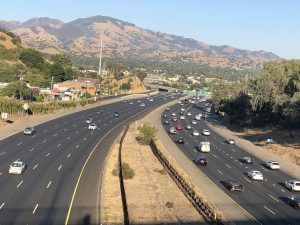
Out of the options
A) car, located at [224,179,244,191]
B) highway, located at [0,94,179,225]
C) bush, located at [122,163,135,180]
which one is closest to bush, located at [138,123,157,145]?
highway, located at [0,94,179,225]

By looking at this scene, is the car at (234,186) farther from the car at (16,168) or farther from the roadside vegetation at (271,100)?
the roadside vegetation at (271,100)

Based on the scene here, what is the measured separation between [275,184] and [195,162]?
13.3m

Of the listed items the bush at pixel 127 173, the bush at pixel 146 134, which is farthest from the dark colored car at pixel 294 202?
the bush at pixel 146 134

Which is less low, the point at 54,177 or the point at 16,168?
the point at 16,168

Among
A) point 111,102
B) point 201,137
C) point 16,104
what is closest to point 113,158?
point 201,137

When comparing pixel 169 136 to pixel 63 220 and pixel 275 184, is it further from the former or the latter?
pixel 63 220

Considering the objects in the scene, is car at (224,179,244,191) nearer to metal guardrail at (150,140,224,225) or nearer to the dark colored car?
metal guardrail at (150,140,224,225)

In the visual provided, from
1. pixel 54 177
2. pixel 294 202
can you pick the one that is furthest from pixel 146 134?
pixel 294 202

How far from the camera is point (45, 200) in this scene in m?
41.8

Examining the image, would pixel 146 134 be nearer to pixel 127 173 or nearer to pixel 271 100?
pixel 127 173

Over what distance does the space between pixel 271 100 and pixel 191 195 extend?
73321 mm

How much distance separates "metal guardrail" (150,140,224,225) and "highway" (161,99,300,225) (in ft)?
10.6

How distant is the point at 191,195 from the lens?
47500 millimetres

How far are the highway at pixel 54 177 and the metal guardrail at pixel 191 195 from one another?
851cm
